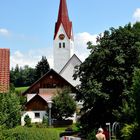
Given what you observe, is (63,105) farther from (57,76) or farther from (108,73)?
(108,73)

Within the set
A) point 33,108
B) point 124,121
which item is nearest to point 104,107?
point 124,121

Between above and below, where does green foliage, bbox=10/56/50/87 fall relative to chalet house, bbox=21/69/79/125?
above

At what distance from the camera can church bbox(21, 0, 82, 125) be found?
2830 inches

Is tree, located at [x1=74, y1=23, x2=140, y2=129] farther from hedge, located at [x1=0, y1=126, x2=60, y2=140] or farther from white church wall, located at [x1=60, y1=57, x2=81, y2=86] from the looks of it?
white church wall, located at [x1=60, y1=57, x2=81, y2=86]

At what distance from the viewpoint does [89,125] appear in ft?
139

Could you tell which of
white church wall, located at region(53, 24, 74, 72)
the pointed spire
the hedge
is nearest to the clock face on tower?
white church wall, located at region(53, 24, 74, 72)

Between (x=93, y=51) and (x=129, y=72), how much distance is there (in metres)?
4.10

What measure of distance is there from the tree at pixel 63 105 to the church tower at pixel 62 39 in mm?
38219

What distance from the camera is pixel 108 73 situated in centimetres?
4091

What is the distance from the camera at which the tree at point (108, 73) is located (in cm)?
4028

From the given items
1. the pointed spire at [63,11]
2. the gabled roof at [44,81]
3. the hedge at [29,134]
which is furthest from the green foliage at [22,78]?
the hedge at [29,134]

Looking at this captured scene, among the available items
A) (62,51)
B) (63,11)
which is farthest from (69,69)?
(63,11)

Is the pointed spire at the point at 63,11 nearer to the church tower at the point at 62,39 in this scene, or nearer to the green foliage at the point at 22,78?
the church tower at the point at 62,39

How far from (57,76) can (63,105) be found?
14566mm
